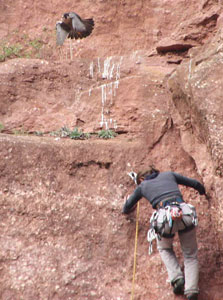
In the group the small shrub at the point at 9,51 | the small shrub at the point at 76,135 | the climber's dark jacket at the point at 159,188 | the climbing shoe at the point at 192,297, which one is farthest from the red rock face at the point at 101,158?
the climber's dark jacket at the point at 159,188

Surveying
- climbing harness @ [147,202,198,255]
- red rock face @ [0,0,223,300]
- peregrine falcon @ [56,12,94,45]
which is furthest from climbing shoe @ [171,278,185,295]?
peregrine falcon @ [56,12,94,45]

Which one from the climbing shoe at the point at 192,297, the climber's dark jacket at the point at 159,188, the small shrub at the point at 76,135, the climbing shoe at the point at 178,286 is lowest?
the climbing shoe at the point at 192,297

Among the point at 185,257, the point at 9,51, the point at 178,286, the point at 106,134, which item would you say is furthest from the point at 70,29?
the point at 178,286

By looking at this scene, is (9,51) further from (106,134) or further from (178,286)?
(178,286)

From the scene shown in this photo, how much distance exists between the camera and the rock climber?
5562 mm

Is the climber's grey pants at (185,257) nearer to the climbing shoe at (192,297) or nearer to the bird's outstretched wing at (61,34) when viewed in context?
the climbing shoe at (192,297)

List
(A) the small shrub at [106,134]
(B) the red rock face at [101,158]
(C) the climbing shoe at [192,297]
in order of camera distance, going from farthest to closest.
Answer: (A) the small shrub at [106,134]
(B) the red rock face at [101,158]
(C) the climbing shoe at [192,297]

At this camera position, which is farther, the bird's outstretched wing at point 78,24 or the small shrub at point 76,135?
the bird's outstretched wing at point 78,24

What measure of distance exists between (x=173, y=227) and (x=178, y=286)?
786mm

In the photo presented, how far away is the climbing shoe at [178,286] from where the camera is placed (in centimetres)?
570

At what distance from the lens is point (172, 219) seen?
555 cm

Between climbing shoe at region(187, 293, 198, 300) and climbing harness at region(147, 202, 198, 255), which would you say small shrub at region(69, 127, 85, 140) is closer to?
climbing harness at region(147, 202, 198, 255)

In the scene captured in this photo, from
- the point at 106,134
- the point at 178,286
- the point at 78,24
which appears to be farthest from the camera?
the point at 78,24

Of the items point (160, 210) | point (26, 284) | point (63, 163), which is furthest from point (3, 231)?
point (160, 210)
